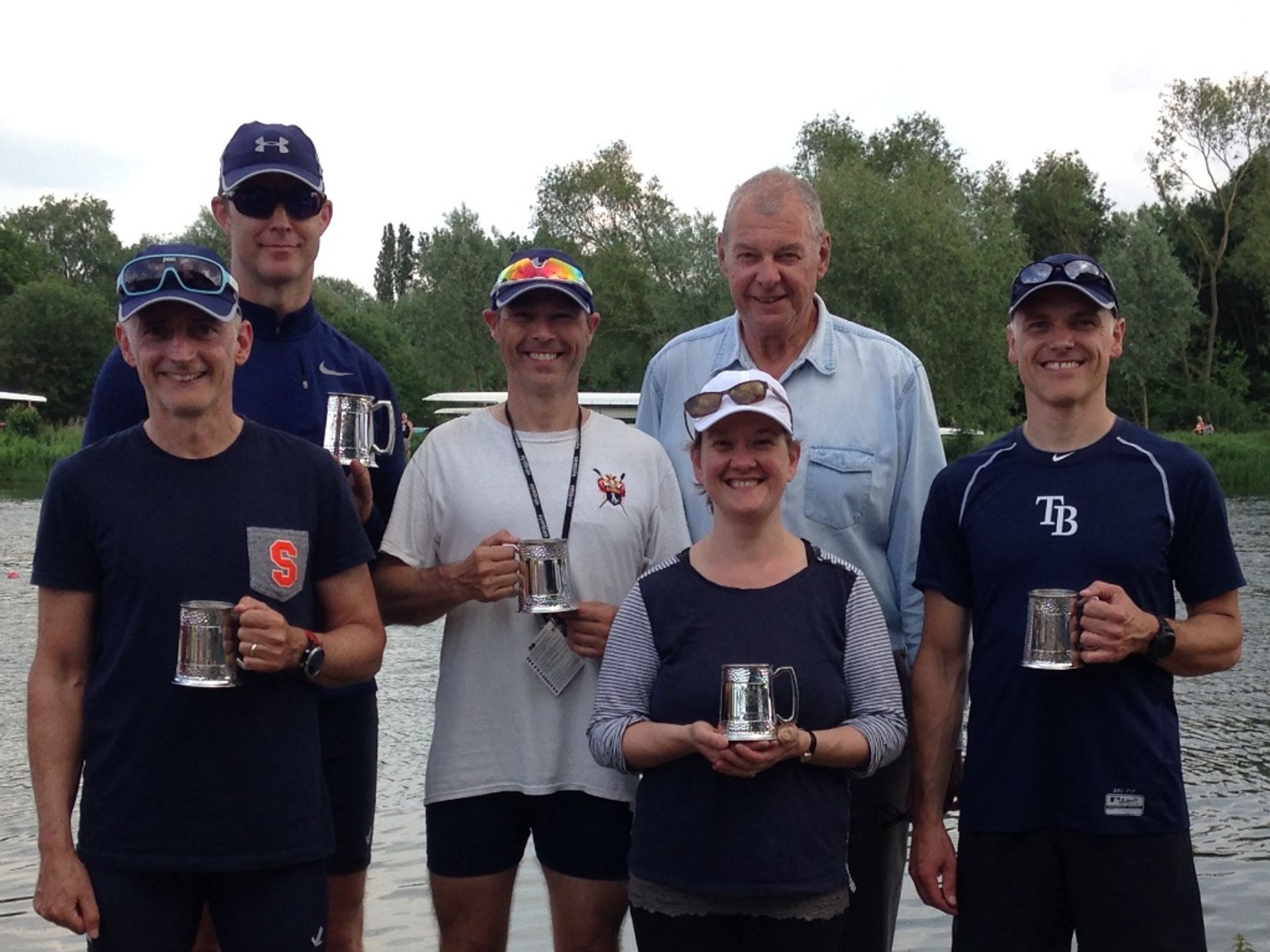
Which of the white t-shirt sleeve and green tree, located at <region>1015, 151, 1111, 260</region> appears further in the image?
green tree, located at <region>1015, 151, 1111, 260</region>

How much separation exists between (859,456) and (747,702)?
1347 millimetres

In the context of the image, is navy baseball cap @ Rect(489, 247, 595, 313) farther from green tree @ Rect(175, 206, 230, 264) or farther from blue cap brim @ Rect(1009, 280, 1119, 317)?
green tree @ Rect(175, 206, 230, 264)

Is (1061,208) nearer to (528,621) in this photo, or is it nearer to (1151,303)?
(1151,303)

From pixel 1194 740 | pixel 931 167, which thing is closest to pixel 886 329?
pixel 931 167

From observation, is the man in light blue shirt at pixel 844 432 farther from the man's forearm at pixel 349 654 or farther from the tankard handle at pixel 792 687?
the man's forearm at pixel 349 654

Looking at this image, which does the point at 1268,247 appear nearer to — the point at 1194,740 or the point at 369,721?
the point at 1194,740

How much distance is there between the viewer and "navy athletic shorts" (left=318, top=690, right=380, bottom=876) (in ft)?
15.6

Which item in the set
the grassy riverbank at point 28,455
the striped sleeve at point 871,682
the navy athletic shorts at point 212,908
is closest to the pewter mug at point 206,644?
the navy athletic shorts at point 212,908

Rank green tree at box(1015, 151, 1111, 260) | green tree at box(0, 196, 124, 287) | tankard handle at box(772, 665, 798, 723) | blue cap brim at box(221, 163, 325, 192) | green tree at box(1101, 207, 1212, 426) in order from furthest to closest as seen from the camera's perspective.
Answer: green tree at box(0, 196, 124, 287), green tree at box(1015, 151, 1111, 260), green tree at box(1101, 207, 1212, 426), blue cap brim at box(221, 163, 325, 192), tankard handle at box(772, 665, 798, 723)

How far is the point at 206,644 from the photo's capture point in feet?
11.6

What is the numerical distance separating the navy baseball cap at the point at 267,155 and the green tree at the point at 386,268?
376 ft

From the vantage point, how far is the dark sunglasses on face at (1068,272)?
13.5 ft

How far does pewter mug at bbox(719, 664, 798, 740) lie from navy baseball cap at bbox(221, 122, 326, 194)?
221cm

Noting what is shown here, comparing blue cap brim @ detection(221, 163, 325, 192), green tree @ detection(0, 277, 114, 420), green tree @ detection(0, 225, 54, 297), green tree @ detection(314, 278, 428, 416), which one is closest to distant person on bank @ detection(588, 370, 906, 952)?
blue cap brim @ detection(221, 163, 325, 192)
